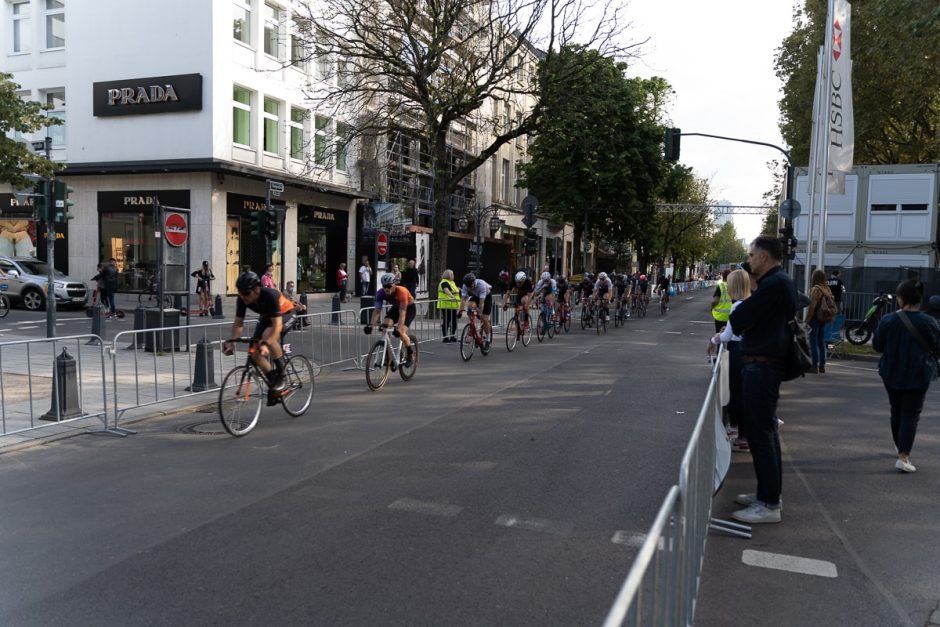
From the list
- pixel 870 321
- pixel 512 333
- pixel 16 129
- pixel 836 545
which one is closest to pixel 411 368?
pixel 512 333

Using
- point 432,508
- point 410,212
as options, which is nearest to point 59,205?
point 432,508

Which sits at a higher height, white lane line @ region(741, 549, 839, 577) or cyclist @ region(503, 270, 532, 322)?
cyclist @ region(503, 270, 532, 322)

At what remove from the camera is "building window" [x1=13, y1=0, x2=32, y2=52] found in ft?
93.5

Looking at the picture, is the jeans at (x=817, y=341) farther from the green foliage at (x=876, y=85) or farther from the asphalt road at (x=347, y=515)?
the green foliage at (x=876, y=85)

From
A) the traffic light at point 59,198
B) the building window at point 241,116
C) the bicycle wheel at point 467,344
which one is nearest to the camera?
the bicycle wheel at point 467,344

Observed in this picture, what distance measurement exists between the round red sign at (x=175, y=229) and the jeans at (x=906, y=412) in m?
10.9

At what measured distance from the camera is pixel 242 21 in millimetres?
26344

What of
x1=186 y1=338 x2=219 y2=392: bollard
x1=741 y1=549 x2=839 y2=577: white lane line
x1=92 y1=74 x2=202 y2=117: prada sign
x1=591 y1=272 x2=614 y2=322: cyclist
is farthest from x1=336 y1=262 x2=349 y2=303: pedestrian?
x1=741 y1=549 x2=839 y2=577: white lane line

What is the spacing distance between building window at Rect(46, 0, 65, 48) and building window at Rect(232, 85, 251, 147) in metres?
7.68

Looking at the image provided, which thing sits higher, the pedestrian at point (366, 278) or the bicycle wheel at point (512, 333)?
the pedestrian at point (366, 278)

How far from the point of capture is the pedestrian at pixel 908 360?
20.4 ft

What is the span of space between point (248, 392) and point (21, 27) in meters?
28.8

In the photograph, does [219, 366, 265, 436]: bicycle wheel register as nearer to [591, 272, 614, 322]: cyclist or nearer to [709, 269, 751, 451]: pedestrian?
[709, 269, 751, 451]: pedestrian

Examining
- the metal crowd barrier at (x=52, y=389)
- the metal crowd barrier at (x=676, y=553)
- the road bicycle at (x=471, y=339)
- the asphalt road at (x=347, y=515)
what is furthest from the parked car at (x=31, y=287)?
the metal crowd barrier at (x=676, y=553)
